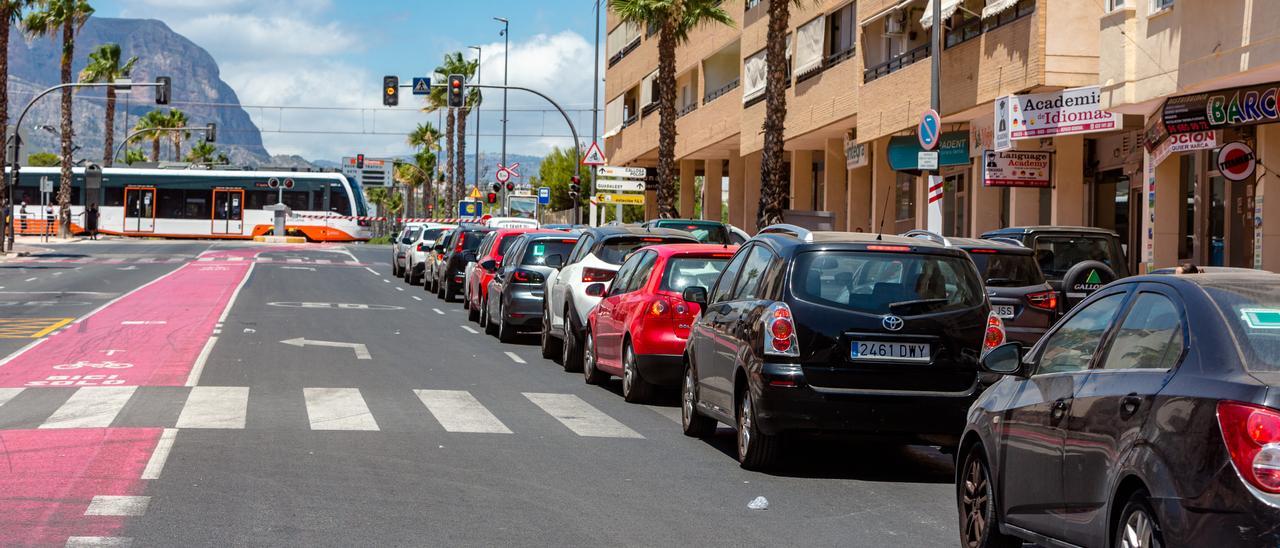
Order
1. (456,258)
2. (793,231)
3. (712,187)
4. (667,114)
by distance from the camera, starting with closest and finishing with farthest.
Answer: (793,231), (456,258), (667,114), (712,187)

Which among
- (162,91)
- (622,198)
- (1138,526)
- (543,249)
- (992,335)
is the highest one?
(162,91)

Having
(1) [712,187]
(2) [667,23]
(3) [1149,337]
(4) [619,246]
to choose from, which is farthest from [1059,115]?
(1) [712,187]

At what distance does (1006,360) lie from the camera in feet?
21.6

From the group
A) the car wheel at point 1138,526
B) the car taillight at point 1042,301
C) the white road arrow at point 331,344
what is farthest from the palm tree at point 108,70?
the car wheel at point 1138,526

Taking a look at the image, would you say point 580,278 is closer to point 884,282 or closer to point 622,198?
point 884,282

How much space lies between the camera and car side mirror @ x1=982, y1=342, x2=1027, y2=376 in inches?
258

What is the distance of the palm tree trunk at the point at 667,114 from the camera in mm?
38844

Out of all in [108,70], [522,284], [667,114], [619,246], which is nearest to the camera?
[619,246]

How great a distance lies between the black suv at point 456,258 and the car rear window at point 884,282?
69.9ft

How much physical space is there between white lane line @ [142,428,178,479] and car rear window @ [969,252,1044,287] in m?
8.41

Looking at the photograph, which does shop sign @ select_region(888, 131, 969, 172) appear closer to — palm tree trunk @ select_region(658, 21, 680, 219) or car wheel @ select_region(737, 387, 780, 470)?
palm tree trunk @ select_region(658, 21, 680, 219)

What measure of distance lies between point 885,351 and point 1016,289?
6.54m

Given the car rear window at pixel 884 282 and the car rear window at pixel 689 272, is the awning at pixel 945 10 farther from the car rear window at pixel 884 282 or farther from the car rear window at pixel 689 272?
the car rear window at pixel 884 282

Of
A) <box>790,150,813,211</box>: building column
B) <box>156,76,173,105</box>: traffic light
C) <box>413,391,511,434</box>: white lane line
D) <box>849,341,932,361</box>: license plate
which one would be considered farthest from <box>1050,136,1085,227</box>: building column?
<box>156,76,173,105</box>: traffic light
